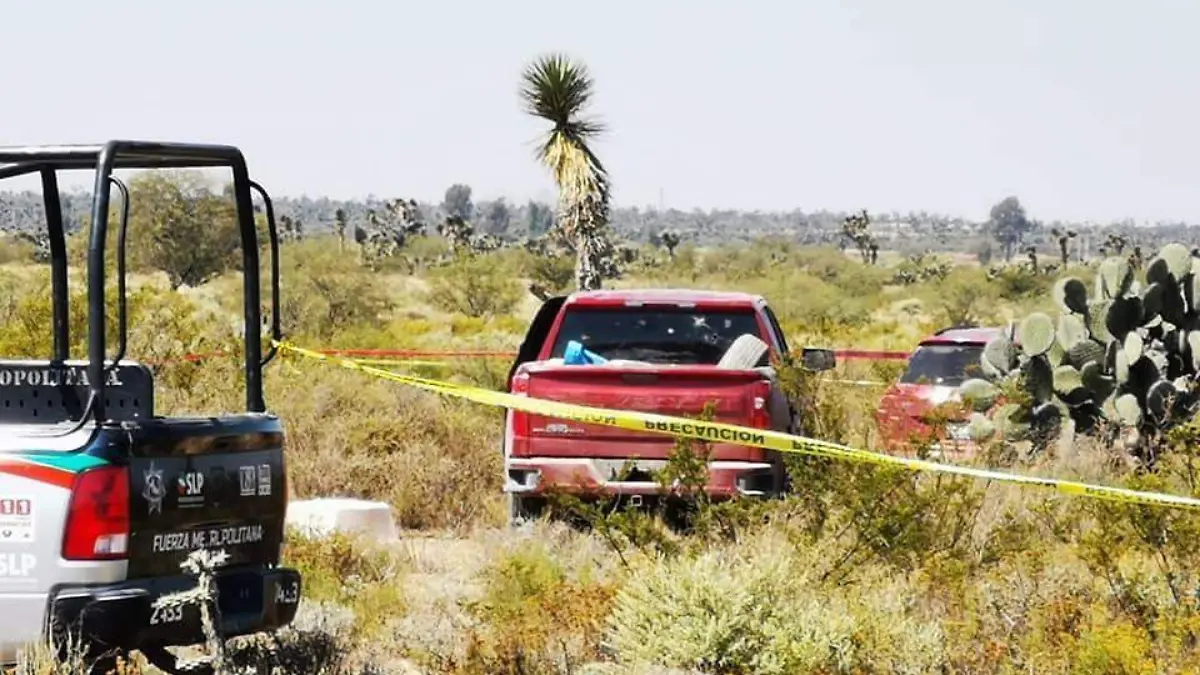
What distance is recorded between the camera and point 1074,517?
1040 centimetres

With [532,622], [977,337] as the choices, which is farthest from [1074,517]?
[977,337]

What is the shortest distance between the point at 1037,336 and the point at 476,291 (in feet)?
125

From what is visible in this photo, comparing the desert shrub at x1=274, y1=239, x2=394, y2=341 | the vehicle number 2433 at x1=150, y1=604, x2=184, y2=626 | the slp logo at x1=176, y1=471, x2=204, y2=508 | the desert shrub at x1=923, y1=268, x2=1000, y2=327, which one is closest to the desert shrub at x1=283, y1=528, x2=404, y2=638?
the slp logo at x1=176, y1=471, x2=204, y2=508

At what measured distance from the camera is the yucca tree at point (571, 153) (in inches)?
1039

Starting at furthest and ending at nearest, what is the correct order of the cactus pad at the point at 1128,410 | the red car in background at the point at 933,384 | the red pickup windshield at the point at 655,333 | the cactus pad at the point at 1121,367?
the cactus pad at the point at 1121,367, the cactus pad at the point at 1128,410, the red car in background at the point at 933,384, the red pickup windshield at the point at 655,333

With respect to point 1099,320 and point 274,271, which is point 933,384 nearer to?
point 1099,320

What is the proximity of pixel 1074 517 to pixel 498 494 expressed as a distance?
568 centimetres

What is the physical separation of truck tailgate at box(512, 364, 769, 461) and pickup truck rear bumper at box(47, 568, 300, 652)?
4.80 metres

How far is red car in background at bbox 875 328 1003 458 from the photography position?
1429cm

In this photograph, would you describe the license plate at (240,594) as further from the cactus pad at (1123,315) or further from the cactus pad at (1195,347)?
the cactus pad at (1123,315)

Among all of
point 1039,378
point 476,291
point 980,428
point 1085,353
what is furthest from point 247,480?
point 476,291

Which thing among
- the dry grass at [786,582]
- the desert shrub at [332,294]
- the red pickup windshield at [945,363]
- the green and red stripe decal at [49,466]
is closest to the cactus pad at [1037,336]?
the dry grass at [786,582]

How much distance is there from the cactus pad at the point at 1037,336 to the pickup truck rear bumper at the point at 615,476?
4.80 meters

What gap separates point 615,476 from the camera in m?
12.7
